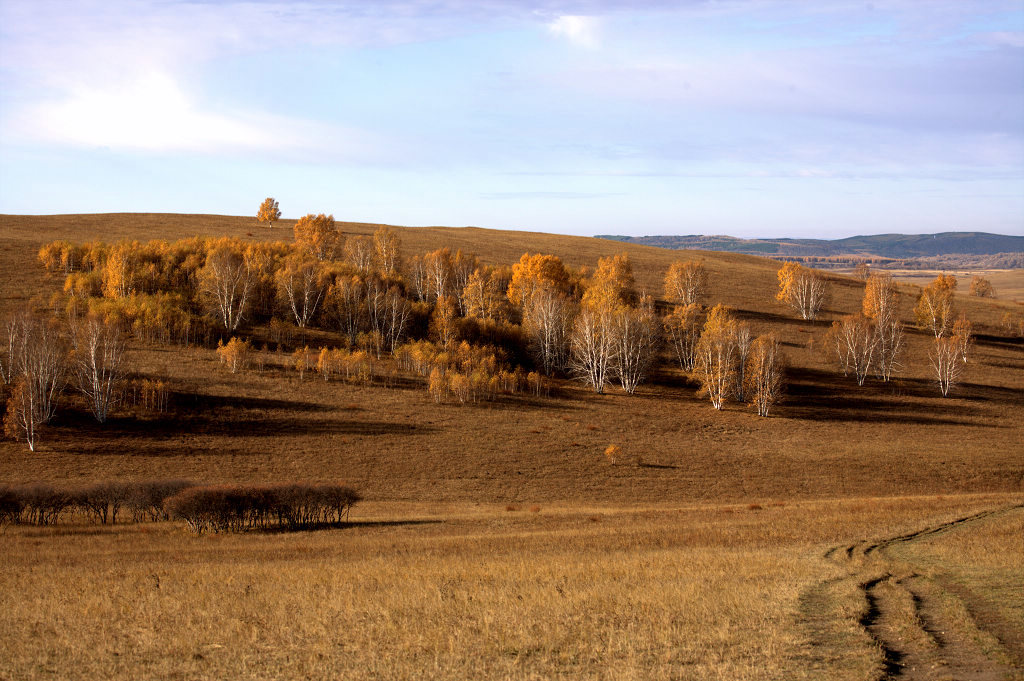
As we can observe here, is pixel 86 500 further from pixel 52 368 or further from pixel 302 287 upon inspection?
pixel 302 287

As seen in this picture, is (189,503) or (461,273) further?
(461,273)

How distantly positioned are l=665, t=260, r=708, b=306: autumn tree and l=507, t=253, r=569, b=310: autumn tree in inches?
643

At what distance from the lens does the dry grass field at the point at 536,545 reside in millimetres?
13414

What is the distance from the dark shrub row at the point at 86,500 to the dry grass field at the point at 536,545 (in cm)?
96

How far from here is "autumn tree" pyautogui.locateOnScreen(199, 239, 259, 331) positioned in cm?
7438

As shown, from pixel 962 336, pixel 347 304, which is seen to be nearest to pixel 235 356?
pixel 347 304

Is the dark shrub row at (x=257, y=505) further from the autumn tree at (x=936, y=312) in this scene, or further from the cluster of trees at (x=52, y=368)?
the autumn tree at (x=936, y=312)

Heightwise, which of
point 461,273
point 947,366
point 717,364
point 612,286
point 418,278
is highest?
point 461,273

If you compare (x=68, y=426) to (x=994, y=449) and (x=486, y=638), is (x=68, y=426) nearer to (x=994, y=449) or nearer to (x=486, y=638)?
(x=486, y=638)

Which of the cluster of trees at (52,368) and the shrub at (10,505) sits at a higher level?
the cluster of trees at (52,368)

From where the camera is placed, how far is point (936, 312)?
9425 cm

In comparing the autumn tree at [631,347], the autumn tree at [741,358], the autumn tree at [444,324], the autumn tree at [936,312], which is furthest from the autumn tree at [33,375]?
the autumn tree at [936,312]

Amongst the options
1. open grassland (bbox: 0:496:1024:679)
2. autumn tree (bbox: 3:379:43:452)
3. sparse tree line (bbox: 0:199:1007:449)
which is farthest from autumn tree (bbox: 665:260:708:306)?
autumn tree (bbox: 3:379:43:452)

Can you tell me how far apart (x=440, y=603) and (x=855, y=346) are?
72030 mm
